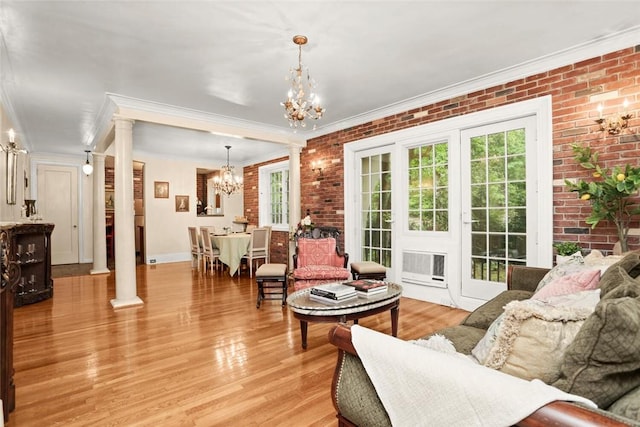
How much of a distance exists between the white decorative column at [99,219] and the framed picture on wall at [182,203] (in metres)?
1.84

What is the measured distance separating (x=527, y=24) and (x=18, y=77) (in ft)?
16.2

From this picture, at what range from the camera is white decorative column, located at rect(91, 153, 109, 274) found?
6.39m

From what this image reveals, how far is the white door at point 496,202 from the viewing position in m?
3.42

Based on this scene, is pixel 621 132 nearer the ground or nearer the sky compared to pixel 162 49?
nearer the ground

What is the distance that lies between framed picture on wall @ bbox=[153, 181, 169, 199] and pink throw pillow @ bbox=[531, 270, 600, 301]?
797 centimetres

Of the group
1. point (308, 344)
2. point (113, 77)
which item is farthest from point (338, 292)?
point (113, 77)

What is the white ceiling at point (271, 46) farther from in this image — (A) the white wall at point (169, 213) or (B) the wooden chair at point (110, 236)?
(B) the wooden chair at point (110, 236)

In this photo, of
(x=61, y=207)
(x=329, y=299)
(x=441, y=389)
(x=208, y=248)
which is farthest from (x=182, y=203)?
(x=441, y=389)

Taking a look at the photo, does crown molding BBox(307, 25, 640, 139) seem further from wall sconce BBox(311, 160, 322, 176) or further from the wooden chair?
the wooden chair

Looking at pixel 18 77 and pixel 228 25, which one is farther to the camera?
pixel 18 77

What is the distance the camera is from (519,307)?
108 cm

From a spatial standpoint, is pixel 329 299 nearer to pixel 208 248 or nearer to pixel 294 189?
pixel 294 189

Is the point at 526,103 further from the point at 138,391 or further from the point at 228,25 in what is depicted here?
the point at 138,391

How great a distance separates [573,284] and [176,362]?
2.79 metres
